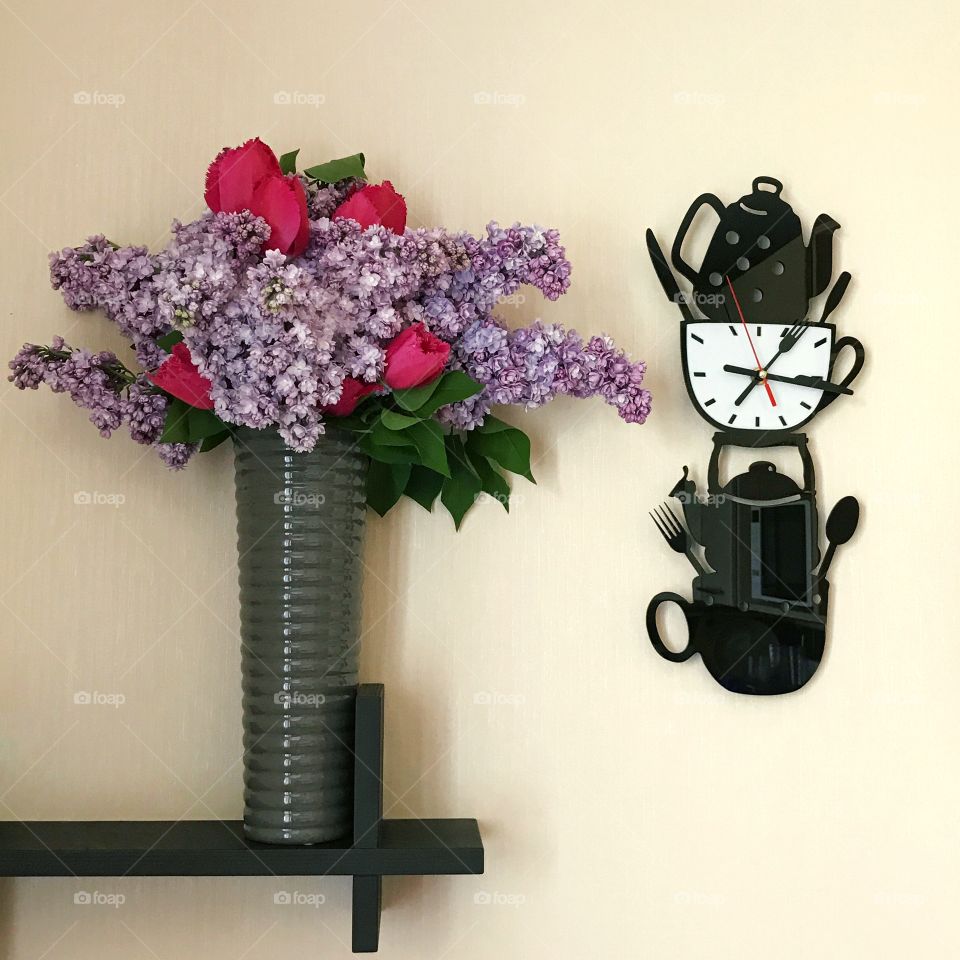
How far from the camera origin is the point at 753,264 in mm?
1175

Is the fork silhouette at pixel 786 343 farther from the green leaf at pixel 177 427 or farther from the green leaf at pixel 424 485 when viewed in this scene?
the green leaf at pixel 177 427

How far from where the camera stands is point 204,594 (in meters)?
1.12

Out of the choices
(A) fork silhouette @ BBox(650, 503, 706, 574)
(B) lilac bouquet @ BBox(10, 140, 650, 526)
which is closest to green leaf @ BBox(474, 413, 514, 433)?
(B) lilac bouquet @ BBox(10, 140, 650, 526)

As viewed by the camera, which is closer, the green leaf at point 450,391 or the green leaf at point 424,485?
the green leaf at point 450,391

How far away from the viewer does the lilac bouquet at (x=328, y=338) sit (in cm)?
91

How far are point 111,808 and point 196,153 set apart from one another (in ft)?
2.50

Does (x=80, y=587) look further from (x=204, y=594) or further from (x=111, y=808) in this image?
Answer: (x=111, y=808)

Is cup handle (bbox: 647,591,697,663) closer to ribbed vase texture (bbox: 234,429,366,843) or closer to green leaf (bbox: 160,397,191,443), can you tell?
ribbed vase texture (bbox: 234,429,366,843)

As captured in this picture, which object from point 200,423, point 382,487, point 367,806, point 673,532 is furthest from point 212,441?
point 673,532

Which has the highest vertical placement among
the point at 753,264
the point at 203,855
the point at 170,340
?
the point at 753,264

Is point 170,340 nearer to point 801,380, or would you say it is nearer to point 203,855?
point 203,855

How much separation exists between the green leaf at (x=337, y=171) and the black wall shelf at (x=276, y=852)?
554 mm

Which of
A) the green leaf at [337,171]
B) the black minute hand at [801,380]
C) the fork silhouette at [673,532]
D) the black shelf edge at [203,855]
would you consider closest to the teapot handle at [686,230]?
the black minute hand at [801,380]

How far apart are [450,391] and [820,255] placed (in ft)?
1.71
